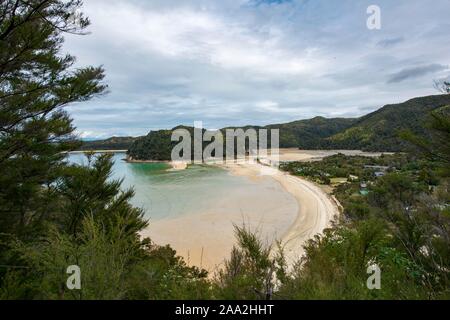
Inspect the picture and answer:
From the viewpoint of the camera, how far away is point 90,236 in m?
3.67

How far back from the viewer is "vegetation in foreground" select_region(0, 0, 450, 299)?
3.33 meters

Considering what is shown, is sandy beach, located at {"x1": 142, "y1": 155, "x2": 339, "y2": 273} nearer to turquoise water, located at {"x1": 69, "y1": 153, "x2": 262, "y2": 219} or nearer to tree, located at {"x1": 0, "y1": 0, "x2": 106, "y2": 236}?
turquoise water, located at {"x1": 69, "y1": 153, "x2": 262, "y2": 219}

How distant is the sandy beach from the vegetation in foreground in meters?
4.20

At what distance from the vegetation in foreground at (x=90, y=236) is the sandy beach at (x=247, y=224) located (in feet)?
13.8

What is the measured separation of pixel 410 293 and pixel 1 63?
7.46m

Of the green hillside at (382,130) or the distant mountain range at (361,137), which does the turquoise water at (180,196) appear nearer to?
the distant mountain range at (361,137)

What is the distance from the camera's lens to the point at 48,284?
3.31 m

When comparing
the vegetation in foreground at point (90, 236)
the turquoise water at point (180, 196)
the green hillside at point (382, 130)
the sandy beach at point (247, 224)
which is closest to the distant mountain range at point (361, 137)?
the green hillside at point (382, 130)

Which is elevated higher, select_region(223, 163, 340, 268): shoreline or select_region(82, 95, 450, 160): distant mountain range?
select_region(82, 95, 450, 160): distant mountain range

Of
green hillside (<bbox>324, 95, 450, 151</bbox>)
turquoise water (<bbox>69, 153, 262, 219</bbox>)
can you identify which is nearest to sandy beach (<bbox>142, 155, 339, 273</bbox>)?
turquoise water (<bbox>69, 153, 262, 219</bbox>)

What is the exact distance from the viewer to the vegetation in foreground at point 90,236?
10.9 feet
